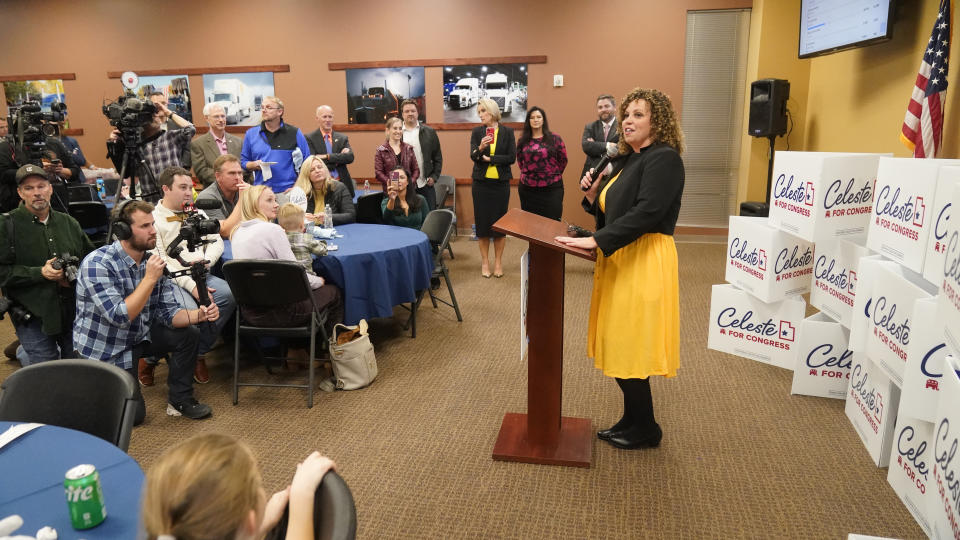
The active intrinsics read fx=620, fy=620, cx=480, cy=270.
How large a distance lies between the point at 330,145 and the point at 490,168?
1615mm

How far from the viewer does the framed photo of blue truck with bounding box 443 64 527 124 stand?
304 inches

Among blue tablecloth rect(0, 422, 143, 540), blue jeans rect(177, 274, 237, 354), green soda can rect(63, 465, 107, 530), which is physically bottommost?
blue jeans rect(177, 274, 237, 354)

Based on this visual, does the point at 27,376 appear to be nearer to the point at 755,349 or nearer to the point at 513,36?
the point at 755,349

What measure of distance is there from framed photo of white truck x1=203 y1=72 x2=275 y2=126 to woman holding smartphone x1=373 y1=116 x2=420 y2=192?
3.58 metres

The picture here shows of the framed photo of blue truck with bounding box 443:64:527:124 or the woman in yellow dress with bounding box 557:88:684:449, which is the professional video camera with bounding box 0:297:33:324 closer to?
the woman in yellow dress with bounding box 557:88:684:449

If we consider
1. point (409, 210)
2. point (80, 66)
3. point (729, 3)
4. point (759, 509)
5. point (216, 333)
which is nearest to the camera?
point (759, 509)

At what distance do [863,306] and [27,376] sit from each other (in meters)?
3.06

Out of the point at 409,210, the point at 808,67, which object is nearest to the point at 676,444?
the point at 409,210

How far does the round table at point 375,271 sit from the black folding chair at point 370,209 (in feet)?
4.00

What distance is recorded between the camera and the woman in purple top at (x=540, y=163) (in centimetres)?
564

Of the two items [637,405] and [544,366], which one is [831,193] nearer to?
[637,405]

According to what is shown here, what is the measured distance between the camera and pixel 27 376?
1.88 m

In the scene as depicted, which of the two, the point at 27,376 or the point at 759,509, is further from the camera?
the point at 759,509

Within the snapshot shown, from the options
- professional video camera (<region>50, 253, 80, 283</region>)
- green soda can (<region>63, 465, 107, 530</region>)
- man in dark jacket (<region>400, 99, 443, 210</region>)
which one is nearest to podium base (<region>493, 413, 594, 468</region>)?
green soda can (<region>63, 465, 107, 530</region>)
